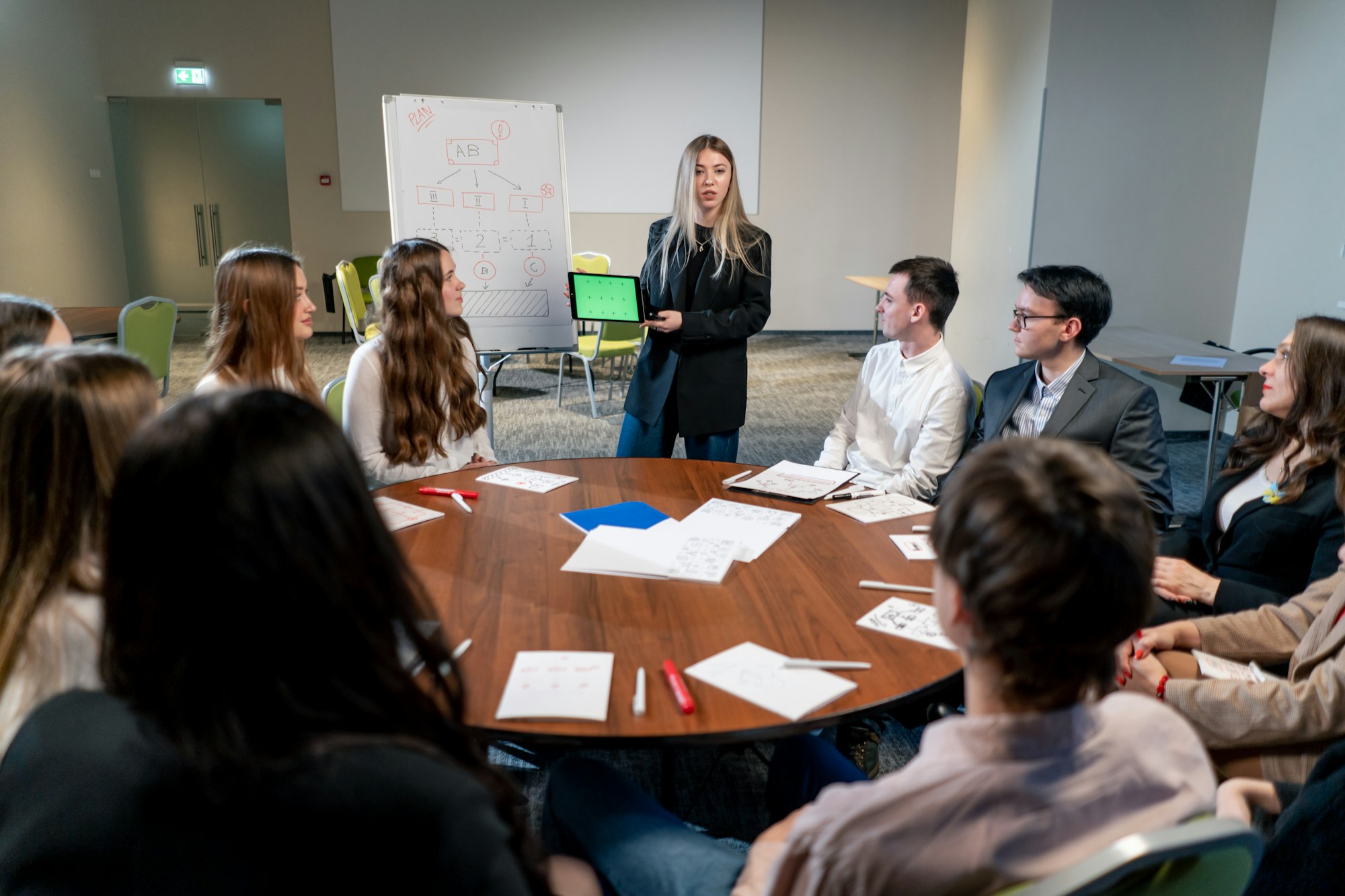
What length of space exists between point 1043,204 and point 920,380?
119 inches

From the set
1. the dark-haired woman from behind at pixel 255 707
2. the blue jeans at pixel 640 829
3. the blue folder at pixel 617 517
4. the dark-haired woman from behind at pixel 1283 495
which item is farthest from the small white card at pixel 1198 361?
the dark-haired woman from behind at pixel 255 707

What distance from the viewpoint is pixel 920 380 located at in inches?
111

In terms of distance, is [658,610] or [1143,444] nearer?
[658,610]

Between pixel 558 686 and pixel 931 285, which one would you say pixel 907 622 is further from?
pixel 931 285

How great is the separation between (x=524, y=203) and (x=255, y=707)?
10.7 feet

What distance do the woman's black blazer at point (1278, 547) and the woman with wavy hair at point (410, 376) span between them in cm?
187

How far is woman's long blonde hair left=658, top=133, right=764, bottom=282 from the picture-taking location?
3.01 metres

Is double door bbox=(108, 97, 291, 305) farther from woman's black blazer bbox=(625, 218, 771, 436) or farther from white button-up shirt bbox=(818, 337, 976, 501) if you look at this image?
white button-up shirt bbox=(818, 337, 976, 501)

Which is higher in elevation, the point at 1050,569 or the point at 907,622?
the point at 1050,569

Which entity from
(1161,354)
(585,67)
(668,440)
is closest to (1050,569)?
(668,440)

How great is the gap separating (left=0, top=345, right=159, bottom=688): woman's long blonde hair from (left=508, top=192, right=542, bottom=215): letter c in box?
2749mm

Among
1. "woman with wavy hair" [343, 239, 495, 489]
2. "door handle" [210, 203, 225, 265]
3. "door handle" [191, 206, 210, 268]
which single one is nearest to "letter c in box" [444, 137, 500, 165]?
"woman with wavy hair" [343, 239, 495, 489]

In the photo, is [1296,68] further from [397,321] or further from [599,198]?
[599,198]

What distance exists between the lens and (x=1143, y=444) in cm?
248
